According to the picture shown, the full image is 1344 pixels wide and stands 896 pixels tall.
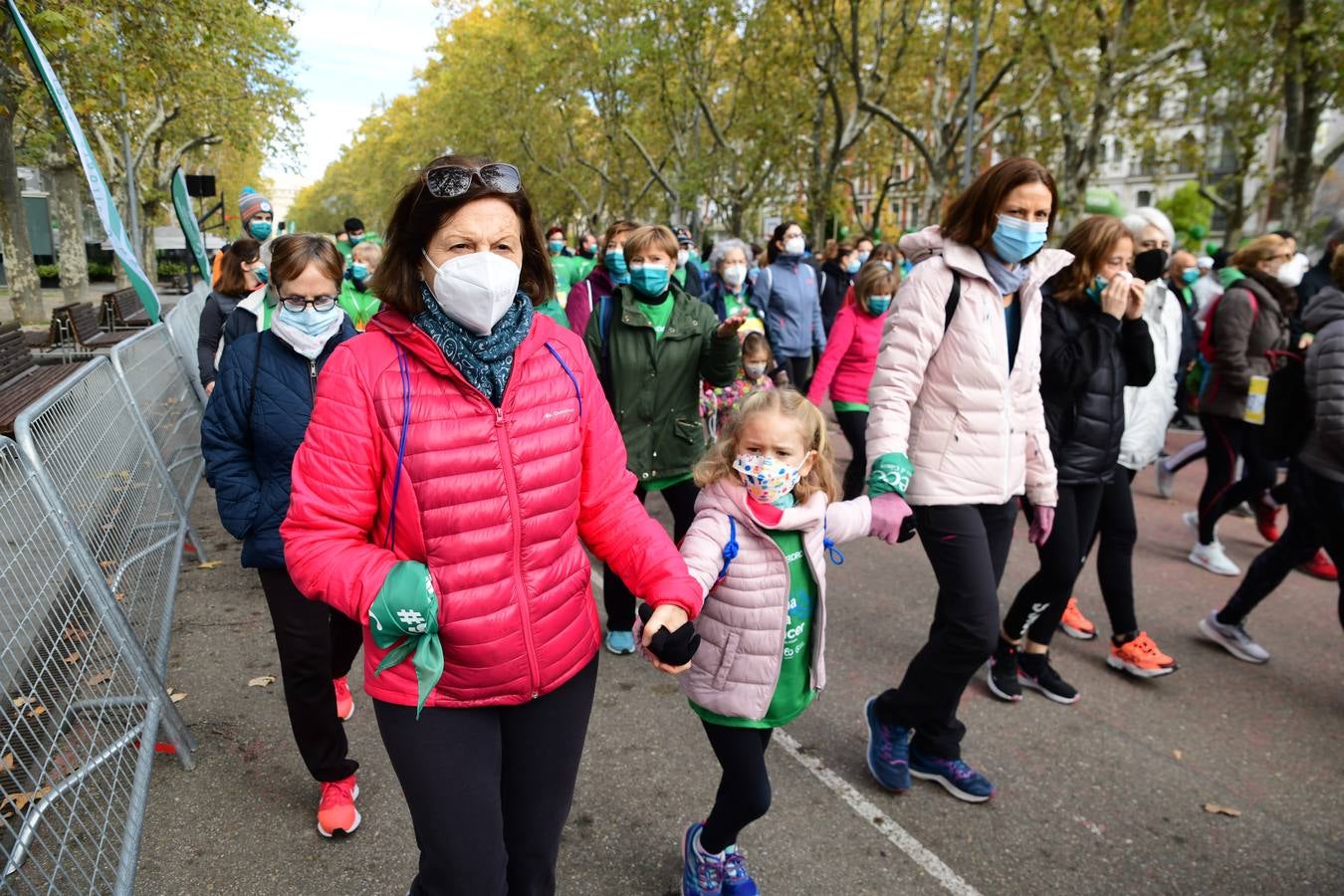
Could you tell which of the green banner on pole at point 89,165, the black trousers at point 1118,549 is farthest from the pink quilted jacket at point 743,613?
the green banner on pole at point 89,165

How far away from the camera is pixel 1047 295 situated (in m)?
3.52

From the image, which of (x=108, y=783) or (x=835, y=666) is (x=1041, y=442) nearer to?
(x=835, y=666)

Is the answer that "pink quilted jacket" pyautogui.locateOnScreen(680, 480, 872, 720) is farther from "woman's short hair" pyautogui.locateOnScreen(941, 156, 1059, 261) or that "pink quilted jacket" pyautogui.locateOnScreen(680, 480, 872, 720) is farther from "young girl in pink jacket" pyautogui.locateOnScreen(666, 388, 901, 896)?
"woman's short hair" pyautogui.locateOnScreen(941, 156, 1059, 261)

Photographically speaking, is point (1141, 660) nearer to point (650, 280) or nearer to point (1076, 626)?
point (1076, 626)

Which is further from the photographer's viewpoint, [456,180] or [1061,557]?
[1061,557]

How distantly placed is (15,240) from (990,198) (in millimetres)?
17821

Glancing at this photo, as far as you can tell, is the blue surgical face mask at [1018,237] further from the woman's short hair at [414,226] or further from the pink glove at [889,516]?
the woman's short hair at [414,226]

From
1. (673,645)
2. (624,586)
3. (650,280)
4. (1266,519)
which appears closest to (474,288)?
(673,645)

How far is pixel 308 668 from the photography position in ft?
9.02

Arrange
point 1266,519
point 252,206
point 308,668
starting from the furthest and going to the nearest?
1. point 252,206
2. point 1266,519
3. point 308,668

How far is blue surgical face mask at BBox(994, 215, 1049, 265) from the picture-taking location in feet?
9.56

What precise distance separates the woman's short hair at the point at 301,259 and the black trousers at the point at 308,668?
3.23ft

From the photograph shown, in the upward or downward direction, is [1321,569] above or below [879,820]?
below

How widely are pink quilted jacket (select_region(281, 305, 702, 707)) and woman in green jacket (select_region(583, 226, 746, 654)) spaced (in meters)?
2.01
